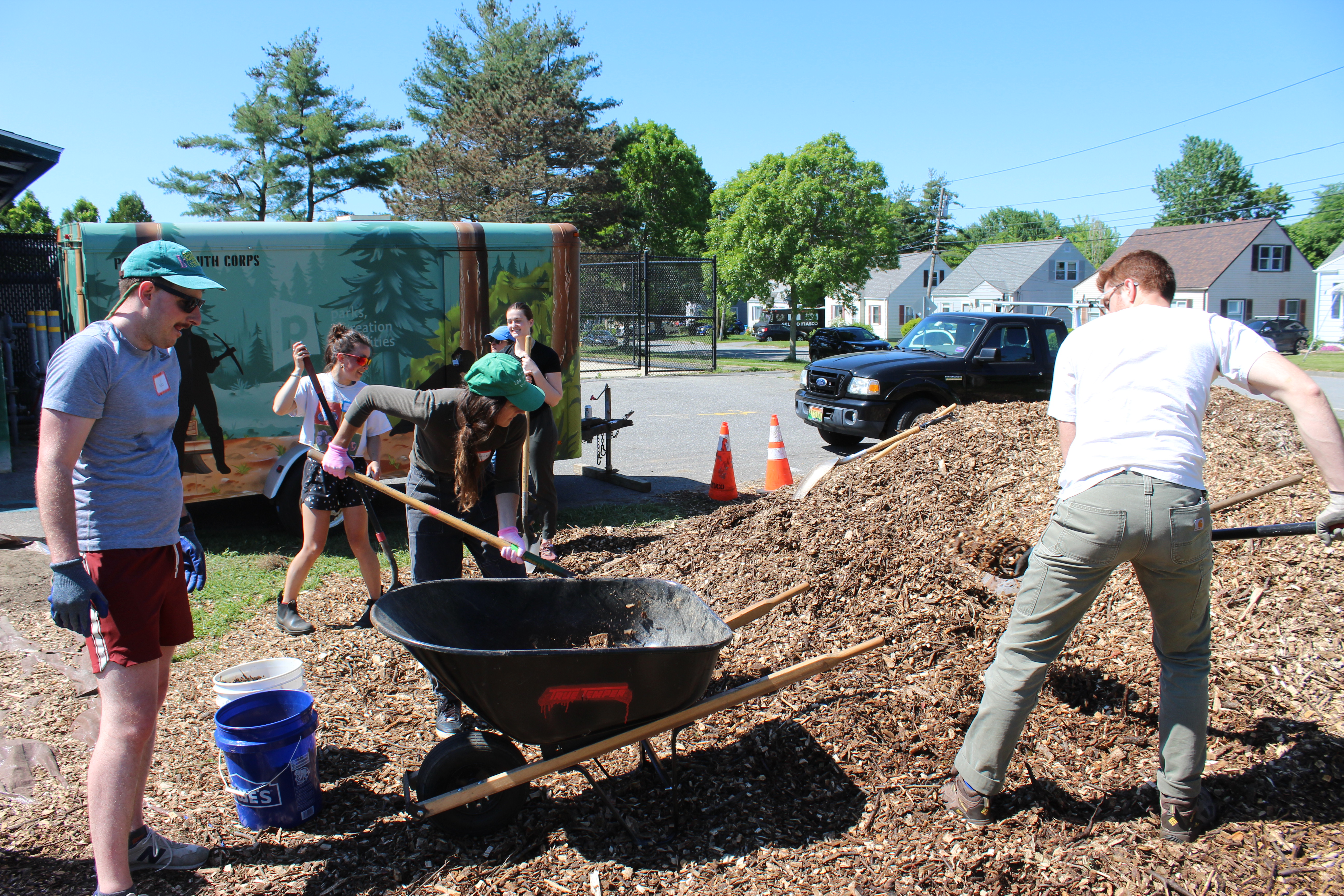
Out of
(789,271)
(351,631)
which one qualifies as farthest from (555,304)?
(789,271)

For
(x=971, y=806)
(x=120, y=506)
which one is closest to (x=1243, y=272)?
(x=971, y=806)

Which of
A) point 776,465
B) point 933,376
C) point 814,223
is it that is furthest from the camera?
point 814,223

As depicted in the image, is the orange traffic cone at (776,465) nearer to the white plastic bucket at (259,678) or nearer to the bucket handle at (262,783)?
the white plastic bucket at (259,678)

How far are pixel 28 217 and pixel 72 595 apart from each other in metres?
58.6

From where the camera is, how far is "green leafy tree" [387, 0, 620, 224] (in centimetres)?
3070

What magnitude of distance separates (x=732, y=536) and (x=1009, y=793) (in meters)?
2.99

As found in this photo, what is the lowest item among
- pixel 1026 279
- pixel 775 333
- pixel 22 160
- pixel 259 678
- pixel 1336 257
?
pixel 259 678

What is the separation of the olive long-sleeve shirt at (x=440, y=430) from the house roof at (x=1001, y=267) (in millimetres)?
60781

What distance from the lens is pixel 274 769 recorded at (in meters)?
2.91

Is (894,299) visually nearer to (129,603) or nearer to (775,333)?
(775,333)

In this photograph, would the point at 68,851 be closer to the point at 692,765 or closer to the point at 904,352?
the point at 692,765

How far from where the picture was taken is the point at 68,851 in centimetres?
285

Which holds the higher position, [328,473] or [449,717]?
[328,473]

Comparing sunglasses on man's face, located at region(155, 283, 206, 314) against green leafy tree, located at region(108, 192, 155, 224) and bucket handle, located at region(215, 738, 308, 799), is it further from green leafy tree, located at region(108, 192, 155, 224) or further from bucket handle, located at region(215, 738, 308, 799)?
green leafy tree, located at region(108, 192, 155, 224)
